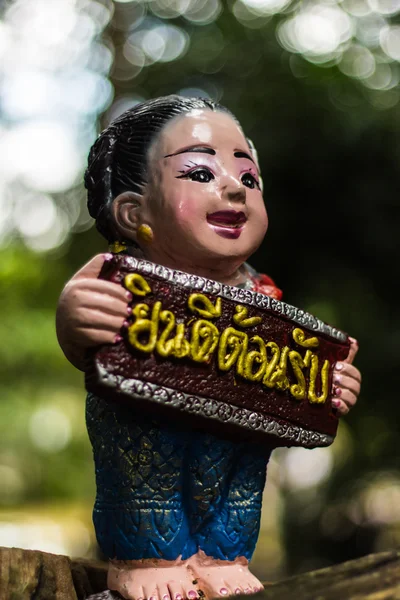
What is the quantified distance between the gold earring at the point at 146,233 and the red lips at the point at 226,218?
0.16m

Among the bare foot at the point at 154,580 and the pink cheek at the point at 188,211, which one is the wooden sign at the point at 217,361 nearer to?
the pink cheek at the point at 188,211

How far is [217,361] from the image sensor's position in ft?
5.62

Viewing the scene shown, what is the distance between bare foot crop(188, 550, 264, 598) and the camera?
1716 mm

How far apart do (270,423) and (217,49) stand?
348cm

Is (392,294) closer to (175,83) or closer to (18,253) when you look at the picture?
(175,83)

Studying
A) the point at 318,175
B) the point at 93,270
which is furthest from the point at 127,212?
the point at 318,175

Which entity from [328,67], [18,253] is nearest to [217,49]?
[328,67]

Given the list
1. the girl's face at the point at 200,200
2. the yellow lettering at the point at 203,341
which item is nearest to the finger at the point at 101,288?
the yellow lettering at the point at 203,341

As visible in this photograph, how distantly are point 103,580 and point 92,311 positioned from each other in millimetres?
1057

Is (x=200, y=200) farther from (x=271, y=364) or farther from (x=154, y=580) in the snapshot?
(x=154, y=580)

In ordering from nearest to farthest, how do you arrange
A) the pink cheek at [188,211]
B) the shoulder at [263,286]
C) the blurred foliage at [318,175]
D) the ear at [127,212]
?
the pink cheek at [188,211] → the ear at [127,212] → the shoulder at [263,286] → the blurred foliage at [318,175]

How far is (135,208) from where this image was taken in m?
1.95

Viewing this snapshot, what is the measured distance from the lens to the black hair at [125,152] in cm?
195

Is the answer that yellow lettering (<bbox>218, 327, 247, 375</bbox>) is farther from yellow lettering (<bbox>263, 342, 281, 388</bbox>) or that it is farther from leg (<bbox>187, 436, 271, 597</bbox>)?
leg (<bbox>187, 436, 271, 597</bbox>)
